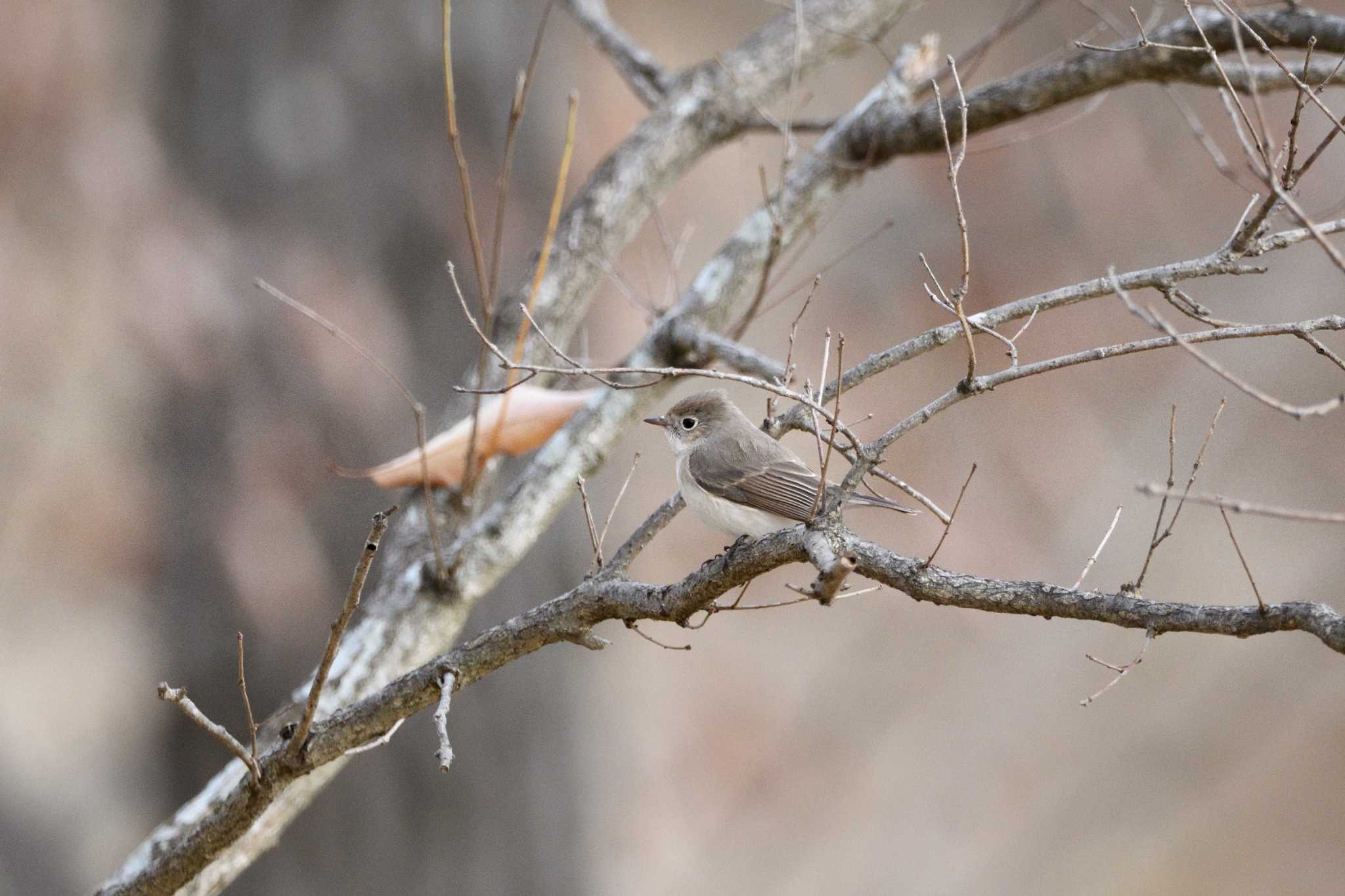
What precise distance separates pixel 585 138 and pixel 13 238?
326 centimetres

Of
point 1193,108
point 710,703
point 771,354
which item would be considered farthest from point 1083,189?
point 710,703

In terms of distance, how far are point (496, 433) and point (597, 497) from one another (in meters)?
2.55

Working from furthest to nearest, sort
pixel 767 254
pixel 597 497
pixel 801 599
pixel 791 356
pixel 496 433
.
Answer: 1. pixel 597 497
2. pixel 767 254
3. pixel 496 433
4. pixel 791 356
5. pixel 801 599

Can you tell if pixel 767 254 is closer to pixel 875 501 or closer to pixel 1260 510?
pixel 875 501

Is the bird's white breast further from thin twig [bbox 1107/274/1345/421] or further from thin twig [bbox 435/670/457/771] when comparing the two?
thin twig [bbox 1107/274/1345/421]

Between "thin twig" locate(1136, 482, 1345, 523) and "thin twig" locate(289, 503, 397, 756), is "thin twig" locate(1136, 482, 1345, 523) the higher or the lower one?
the lower one

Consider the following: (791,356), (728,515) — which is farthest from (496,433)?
(791,356)

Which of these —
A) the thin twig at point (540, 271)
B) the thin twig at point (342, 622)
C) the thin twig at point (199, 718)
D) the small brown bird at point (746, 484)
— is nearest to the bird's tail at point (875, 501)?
the small brown bird at point (746, 484)

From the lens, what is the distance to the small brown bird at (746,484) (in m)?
3.10

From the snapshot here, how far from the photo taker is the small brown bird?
122 inches

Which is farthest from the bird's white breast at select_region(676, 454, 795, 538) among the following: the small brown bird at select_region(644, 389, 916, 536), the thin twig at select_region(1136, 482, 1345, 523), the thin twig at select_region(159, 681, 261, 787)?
the thin twig at select_region(1136, 482, 1345, 523)

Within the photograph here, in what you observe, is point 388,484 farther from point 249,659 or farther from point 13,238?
point 13,238

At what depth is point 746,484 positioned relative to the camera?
3174mm

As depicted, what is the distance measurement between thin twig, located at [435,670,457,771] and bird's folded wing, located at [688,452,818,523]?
1080 mm
